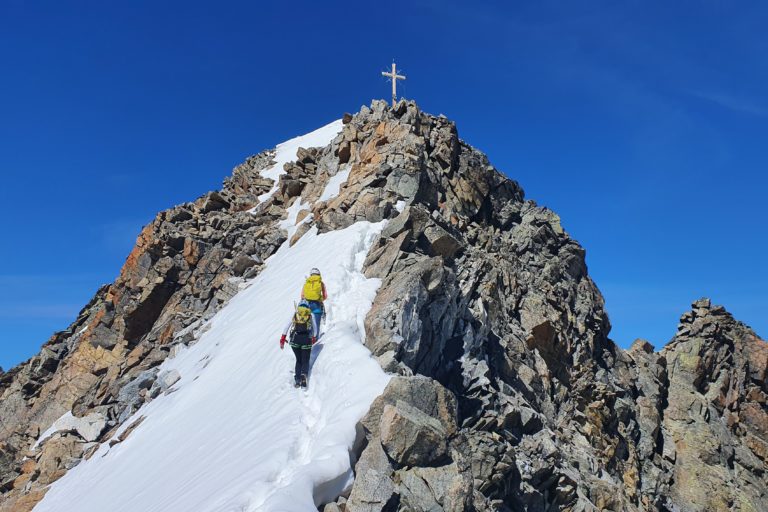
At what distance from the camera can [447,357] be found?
17.5 m

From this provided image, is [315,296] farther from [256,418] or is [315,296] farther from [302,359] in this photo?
[256,418]

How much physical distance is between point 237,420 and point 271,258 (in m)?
16.6

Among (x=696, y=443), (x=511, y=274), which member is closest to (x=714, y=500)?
(x=696, y=443)

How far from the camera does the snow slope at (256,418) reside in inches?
442

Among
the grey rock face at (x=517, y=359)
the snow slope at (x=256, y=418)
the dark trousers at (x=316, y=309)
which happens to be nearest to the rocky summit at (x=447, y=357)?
the grey rock face at (x=517, y=359)

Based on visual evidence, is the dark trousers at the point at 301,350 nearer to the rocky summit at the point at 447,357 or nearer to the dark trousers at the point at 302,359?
the dark trousers at the point at 302,359

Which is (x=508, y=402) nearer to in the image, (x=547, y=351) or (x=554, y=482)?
(x=554, y=482)

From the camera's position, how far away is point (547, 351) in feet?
85.6

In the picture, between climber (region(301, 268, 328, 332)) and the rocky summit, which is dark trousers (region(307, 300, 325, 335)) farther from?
the rocky summit

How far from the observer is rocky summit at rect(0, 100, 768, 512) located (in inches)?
551

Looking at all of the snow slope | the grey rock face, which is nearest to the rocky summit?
the grey rock face

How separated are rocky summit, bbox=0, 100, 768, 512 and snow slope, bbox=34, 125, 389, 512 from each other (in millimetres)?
615

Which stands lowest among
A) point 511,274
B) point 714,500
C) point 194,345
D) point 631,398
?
point 714,500

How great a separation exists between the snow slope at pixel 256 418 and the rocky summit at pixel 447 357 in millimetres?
615
